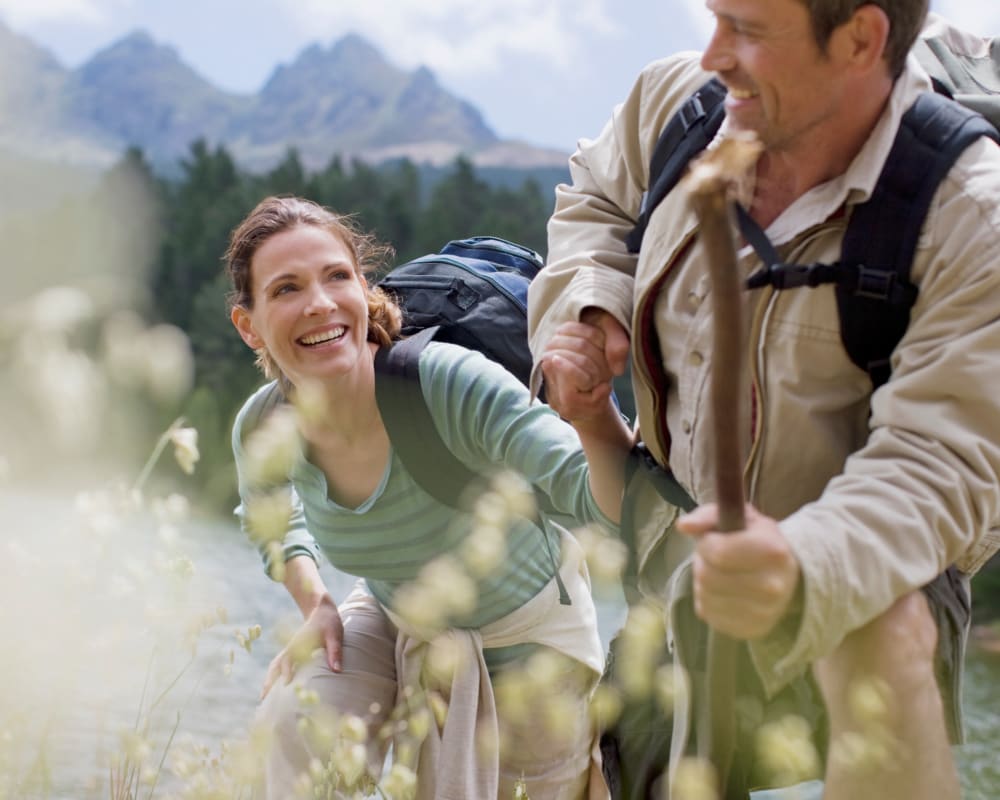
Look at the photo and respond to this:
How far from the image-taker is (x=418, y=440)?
348cm

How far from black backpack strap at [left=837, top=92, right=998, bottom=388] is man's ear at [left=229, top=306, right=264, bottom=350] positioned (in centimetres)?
221

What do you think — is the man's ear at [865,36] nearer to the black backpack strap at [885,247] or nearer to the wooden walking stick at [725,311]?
the black backpack strap at [885,247]

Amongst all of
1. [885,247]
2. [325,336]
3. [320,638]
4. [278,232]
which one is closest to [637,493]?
[885,247]

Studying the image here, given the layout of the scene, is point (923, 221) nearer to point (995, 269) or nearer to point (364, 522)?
point (995, 269)

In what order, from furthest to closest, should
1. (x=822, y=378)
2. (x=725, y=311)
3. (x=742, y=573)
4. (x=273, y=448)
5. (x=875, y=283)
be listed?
(x=273, y=448) → (x=822, y=378) → (x=875, y=283) → (x=742, y=573) → (x=725, y=311)

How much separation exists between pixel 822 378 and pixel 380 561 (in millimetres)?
1741

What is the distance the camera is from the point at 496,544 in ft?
10.6

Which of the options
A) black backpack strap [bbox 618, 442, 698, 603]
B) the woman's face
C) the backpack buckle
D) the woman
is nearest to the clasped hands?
the backpack buckle

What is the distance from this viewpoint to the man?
74.3 inches

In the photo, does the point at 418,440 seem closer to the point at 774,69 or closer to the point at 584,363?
the point at 584,363

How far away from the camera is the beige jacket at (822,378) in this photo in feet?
6.32

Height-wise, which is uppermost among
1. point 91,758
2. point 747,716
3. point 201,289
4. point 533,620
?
point 747,716

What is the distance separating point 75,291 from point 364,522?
1.10m

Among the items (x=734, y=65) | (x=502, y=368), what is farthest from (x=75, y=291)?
(x=734, y=65)
